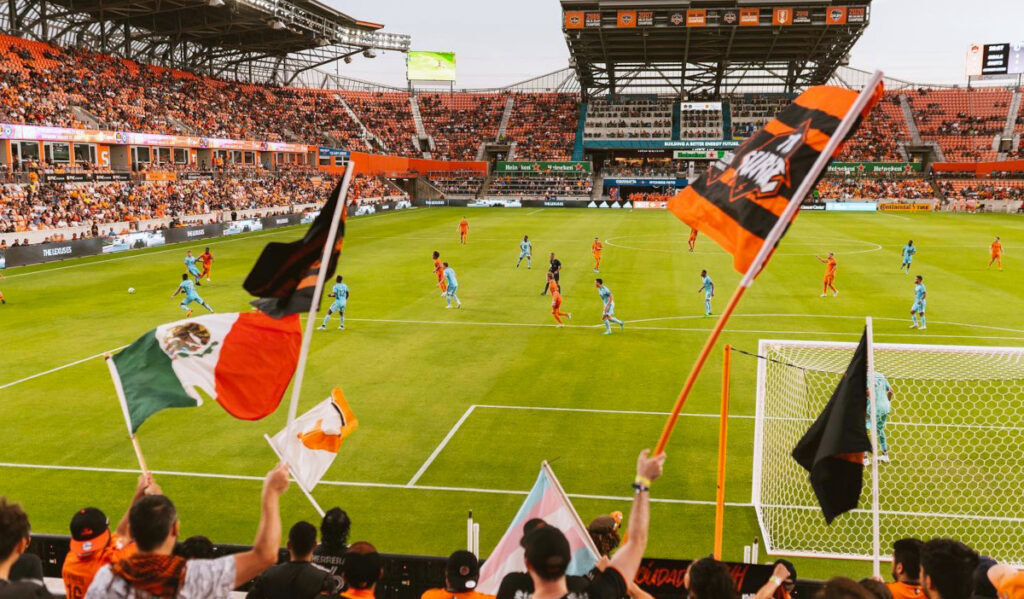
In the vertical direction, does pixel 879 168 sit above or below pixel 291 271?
above

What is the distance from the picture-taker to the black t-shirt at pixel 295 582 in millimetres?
4703

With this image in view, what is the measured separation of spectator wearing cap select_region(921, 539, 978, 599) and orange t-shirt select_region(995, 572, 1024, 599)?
78 cm

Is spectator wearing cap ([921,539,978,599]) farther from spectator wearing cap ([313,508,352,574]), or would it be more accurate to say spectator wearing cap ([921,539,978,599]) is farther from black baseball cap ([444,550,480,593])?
spectator wearing cap ([313,508,352,574])

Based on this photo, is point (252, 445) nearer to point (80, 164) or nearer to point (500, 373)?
point (500, 373)

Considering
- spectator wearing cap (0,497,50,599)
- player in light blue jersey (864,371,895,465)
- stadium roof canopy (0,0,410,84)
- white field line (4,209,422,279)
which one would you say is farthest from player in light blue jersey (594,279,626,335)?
stadium roof canopy (0,0,410,84)

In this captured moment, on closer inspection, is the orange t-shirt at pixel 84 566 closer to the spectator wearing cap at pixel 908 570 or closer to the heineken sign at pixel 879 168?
the spectator wearing cap at pixel 908 570

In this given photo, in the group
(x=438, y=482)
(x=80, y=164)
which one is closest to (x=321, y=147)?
(x=80, y=164)

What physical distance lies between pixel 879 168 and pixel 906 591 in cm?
9246

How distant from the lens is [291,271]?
7.29 m

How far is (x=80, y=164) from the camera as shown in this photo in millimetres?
49562

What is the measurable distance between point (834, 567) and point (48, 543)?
8.98 meters

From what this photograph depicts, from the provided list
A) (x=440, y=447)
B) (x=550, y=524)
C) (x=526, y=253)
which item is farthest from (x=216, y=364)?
(x=526, y=253)

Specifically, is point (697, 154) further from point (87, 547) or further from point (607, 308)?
point (87, 547)

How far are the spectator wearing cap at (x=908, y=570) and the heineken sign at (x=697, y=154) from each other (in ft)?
286
